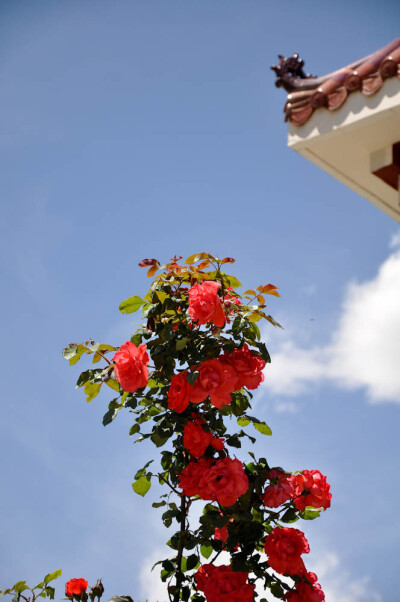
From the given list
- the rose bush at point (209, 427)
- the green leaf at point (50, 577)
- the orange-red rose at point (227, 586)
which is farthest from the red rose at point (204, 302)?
the green leaf at point (50, 577)

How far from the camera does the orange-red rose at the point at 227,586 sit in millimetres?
3090

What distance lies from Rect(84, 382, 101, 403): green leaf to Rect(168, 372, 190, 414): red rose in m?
0.39

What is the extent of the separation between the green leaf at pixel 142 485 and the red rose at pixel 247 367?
2.21ft

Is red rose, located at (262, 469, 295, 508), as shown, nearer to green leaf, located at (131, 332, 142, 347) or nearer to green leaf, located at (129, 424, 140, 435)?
green leaf, located at (129, 424, 140, 435)

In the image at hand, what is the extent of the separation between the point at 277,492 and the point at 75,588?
1.06 metres

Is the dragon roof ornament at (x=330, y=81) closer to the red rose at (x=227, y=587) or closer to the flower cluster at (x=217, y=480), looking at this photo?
the flower cluster at (x=217, y=480)

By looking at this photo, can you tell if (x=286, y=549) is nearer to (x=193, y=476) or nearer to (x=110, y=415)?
(x=193, y=476)

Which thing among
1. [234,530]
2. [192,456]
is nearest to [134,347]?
[192,456]

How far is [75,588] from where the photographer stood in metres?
3.41

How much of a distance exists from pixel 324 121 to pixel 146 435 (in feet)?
5.34

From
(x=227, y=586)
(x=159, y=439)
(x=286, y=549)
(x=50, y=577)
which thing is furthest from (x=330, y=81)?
(x=50, y=577)

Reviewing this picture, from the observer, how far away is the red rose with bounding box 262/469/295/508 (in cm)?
326

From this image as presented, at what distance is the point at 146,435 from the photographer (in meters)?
3.42

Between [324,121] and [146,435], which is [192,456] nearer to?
[146,435]
